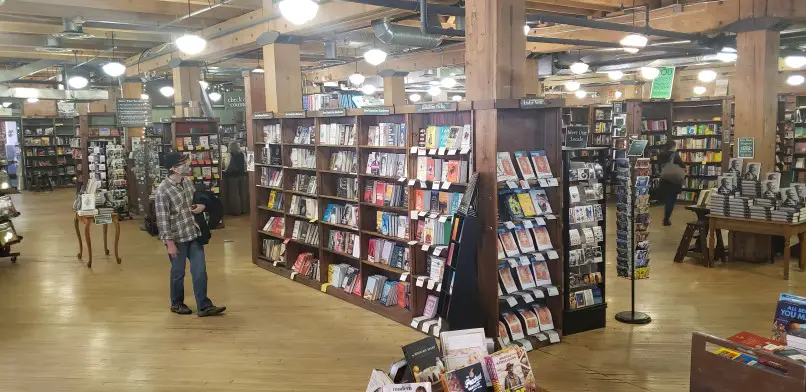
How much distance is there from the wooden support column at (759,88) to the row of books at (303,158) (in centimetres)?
570

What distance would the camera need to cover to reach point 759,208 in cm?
802

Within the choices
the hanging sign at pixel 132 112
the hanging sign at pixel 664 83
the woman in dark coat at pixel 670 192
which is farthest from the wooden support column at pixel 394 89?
the woman in dark coat at pixel 670 192

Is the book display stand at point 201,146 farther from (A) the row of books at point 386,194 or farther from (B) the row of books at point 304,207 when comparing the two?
(A) the row of books at point 386,194

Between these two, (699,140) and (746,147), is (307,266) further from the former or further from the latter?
(699,140)

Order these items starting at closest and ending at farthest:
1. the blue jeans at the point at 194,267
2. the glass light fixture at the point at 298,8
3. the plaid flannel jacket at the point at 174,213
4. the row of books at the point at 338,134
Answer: the glass light fixture at the point at 298,8 < the plaid flannel jacket at the point at 174,213 < the blue jeans at the point at 194,267 < the row of books at the point at 338,134

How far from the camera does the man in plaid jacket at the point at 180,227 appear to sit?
21.1 ft

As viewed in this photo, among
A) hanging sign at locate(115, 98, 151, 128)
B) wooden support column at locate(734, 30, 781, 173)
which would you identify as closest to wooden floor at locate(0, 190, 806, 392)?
wooden support column at locate(734, 30, 781, 173)

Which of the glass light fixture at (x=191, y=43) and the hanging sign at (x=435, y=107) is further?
the glass light fixture at (x=191, y=43)

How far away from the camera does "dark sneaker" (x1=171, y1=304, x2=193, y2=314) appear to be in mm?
6805

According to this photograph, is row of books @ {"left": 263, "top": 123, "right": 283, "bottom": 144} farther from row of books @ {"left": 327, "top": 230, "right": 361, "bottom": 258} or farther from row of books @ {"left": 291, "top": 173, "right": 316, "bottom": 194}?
row of books @ {"left": 327, "top": 230, "right": 361, "bottom": 258}

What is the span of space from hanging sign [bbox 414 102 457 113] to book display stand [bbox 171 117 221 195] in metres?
8.28

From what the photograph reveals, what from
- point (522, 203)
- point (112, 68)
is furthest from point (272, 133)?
point (522, 203)

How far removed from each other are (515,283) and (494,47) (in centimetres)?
204

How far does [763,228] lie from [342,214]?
5.15 m
